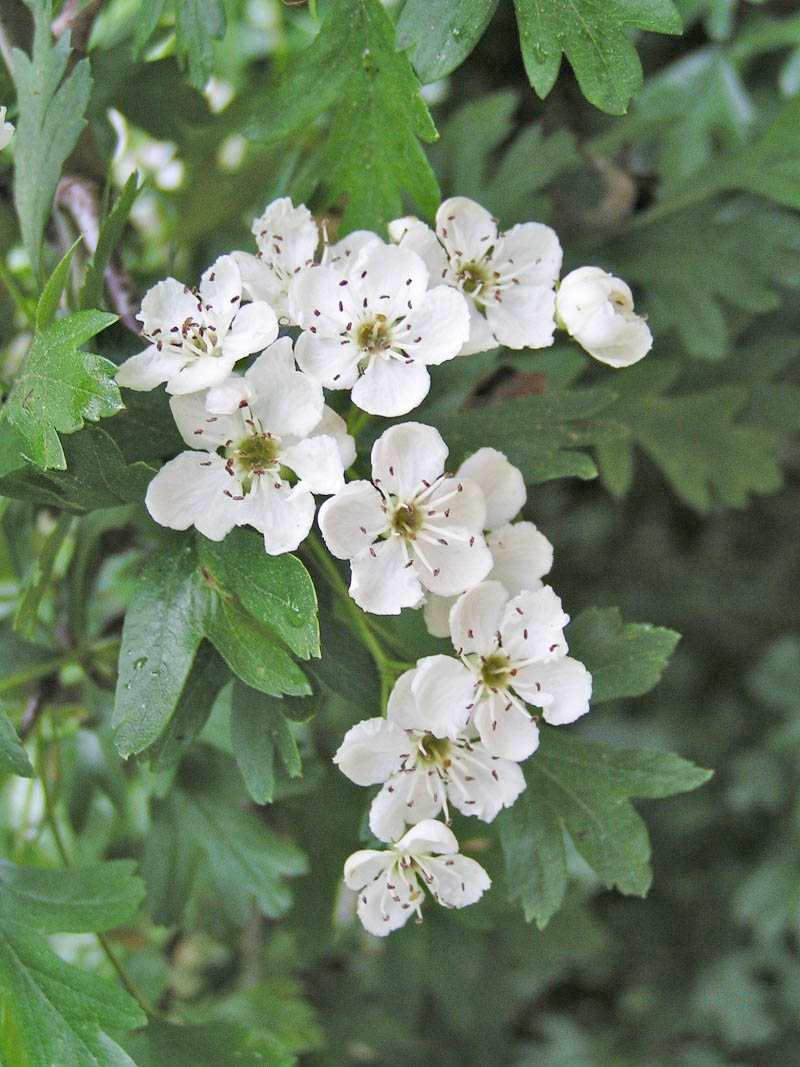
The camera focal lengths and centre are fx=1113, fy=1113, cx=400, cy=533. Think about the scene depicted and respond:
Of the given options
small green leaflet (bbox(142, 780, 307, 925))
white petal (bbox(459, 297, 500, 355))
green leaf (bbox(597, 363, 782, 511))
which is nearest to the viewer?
white petal (bbox(459, 297, 500, 355))

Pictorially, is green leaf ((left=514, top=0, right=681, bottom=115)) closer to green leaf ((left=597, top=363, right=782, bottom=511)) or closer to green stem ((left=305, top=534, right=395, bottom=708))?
green stem ((left=305, top=534, right=395, bottom=708))

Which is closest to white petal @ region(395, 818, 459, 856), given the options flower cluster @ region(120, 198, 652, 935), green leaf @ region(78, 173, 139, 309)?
flower cluster @ region(120, 198, 652, 935)

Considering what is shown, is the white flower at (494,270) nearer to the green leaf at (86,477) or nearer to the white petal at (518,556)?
the white petal at (518,556)

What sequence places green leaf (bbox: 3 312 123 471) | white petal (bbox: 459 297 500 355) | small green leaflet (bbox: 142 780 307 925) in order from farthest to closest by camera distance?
1. small green leaflet (bbox: 142 780 307 925)
2. white petal (bbox: 459 297 500 355)
3. green leaf (bbox: 3 312 123 471)

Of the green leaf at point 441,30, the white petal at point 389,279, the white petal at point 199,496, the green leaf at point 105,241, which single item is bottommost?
the white petal at point 199,496

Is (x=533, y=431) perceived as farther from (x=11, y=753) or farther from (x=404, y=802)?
(x=11, y=753)

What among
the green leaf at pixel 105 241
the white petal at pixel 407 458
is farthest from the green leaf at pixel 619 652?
the green leaf at pixel 105 241

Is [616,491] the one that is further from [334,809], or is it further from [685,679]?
[685,679]
